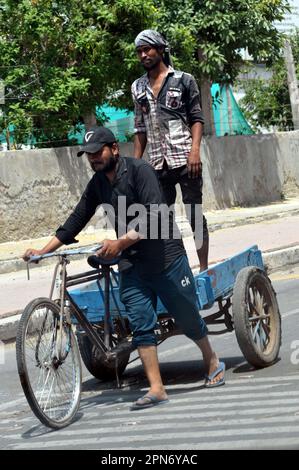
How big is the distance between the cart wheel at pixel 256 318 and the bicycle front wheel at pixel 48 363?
3.96 feet

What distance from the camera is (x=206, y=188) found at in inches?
871

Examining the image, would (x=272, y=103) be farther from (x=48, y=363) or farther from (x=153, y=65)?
(x=48, y=363)

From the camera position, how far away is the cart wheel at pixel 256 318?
7418 mm

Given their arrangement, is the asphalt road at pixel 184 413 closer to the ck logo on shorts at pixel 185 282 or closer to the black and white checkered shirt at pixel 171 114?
the ck logo on shorts at pixel 185 282

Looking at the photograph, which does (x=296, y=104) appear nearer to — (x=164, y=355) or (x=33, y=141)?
(x=33, y=141)

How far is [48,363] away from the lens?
6.52 m

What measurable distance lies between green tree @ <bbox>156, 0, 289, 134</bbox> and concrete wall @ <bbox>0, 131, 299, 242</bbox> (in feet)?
2.69

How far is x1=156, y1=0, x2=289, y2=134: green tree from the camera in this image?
842 inches

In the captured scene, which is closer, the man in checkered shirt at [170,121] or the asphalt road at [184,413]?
the asphalt road at [184,413]

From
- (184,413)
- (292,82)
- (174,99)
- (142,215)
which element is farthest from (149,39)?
(292,82)

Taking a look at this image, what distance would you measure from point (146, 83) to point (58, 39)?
35.7 ft

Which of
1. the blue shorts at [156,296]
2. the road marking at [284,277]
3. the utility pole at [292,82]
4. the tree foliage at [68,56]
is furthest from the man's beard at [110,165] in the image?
→ the utility pole at [292,82]

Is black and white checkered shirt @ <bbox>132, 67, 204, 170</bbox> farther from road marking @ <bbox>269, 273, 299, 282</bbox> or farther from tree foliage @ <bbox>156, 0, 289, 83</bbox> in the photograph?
tree foliage @ <bbox>156, 0, 289, 83</bbox>
